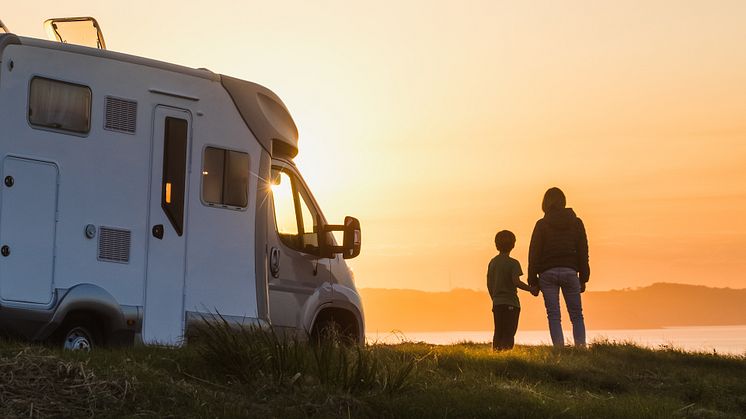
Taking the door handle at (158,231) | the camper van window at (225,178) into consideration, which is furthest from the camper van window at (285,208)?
the door handle at (158,231)

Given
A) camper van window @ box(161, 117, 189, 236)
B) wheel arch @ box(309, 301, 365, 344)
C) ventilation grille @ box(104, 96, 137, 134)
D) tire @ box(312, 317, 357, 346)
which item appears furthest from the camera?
wheel arch @ box(309, 301, 365, 344)

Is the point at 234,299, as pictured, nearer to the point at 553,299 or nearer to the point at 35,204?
the point at 35,204

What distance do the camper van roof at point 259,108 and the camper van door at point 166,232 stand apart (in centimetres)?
55

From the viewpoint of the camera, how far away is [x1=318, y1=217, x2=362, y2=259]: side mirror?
44.4 ft

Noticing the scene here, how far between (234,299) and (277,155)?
1.84 m

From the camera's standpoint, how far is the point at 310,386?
388 inches

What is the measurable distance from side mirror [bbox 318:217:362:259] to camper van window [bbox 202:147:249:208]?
46.6 inches

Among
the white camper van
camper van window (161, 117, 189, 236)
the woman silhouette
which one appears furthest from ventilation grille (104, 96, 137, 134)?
the woman silhouette

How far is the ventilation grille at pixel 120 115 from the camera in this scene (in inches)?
464

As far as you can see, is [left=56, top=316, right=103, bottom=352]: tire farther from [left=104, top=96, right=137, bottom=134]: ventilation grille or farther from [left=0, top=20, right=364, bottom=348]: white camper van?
[left=104, top=96, right=137, bottom=134]: ventilation grille

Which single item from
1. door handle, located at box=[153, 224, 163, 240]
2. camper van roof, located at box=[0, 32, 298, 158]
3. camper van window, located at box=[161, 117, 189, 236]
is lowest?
door handle, located at box=[153, 224, 163, 240]

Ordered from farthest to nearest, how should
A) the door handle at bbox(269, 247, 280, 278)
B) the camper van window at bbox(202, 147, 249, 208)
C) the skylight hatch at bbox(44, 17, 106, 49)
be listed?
the door handle at bbox(269, 247, 280, 278), the skylight hatch at bbox(44, 17, 106, 49), the camper van window at bbox(202, 147, 249, 208)

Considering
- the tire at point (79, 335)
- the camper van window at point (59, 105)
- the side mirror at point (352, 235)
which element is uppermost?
the camper van window at point (59, 105)

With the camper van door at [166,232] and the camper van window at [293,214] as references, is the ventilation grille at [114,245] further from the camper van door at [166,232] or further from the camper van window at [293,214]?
the camper van window at [293,214]
